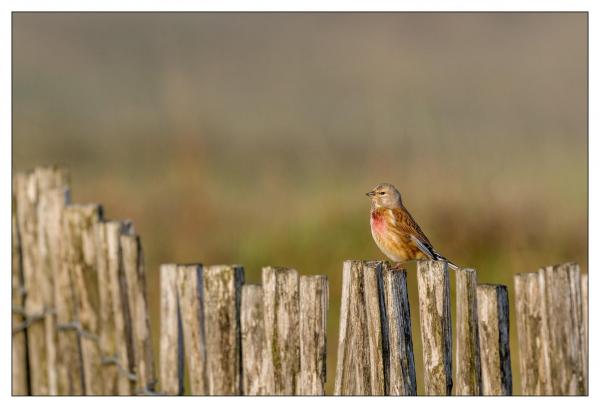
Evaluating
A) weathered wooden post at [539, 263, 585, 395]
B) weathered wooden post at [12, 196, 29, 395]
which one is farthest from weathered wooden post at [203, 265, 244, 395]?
weathered wooden post at [12, 196, 29, 395]

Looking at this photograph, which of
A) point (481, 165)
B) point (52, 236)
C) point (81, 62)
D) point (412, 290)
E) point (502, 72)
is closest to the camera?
point (52, 236)

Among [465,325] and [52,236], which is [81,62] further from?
[465,325]

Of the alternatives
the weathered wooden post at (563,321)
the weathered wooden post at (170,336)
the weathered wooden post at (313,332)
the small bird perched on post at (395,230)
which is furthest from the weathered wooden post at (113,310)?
the weathered wooden post at (563,321)

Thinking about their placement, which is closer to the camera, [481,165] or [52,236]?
[52,236]

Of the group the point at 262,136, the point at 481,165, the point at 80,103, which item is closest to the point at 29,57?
the point at 80,103

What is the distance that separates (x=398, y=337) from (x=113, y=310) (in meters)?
1.82

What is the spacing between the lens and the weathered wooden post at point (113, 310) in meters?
4.87

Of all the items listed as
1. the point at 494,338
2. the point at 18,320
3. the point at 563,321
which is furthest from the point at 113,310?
the point at 563,321

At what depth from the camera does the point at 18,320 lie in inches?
231

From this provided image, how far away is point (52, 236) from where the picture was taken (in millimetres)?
5441

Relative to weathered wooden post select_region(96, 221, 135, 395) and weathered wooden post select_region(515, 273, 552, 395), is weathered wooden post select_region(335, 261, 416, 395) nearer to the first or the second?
weathered wooden post select_region(515, 273, 552, 395)

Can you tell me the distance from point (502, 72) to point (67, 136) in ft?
15.5

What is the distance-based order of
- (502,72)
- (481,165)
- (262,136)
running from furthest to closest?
(262,136) < (502,72) < (481,165)

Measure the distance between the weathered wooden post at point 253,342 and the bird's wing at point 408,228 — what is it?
1.16 m
